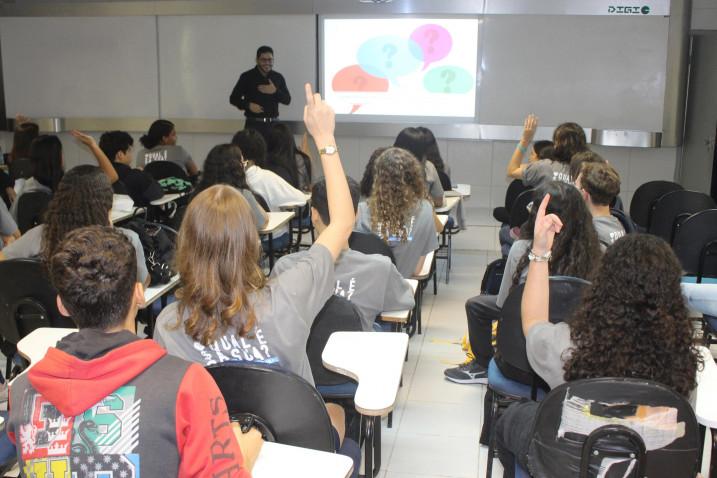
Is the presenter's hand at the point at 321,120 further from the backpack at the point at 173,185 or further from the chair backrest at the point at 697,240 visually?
the backpack at the point at 173,185

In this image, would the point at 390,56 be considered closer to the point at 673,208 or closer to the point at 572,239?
the point at 673,208

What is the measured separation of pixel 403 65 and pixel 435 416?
5130 millimetres

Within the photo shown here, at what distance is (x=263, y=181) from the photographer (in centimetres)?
543

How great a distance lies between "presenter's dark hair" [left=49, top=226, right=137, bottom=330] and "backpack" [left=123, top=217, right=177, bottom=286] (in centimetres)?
186

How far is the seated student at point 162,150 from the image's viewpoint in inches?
256

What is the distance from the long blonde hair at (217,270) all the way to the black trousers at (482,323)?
1489 millimetres

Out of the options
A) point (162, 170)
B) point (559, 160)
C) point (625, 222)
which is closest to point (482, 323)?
point (625, 222)

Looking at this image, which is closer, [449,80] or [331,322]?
[331,322]

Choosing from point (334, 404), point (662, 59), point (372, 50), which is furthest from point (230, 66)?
point (334, 404)

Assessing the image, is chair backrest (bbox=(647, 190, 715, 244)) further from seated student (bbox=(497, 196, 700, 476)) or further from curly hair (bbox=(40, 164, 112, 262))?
curly hair (bbox=(40, 164, 112, 262))

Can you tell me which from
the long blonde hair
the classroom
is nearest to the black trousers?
the classroom

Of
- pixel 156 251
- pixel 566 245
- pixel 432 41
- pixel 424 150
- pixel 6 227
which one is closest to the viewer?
pixel 566 245

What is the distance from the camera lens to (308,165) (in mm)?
6422

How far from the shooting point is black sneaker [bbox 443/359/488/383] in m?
3.96
